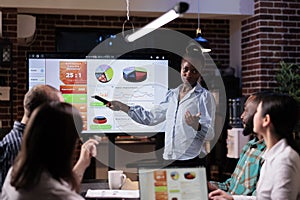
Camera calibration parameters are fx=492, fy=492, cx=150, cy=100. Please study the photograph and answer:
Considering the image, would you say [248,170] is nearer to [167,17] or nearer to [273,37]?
[167,17]

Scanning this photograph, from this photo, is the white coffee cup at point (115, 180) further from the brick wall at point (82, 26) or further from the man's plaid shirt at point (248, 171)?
the brick wall at point (82, 26)

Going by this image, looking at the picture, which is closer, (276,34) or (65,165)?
(65,165)

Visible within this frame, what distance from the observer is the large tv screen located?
14.3ft

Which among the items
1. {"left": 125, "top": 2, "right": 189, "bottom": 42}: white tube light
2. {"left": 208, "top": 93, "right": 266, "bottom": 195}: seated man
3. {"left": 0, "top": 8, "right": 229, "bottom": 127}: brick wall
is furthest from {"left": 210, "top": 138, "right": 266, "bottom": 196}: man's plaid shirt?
{"left": 0, "top": 8, "right": 229, "bottom": 127}: brick wall

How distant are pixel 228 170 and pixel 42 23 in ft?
10.3

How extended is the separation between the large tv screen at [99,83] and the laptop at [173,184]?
7.01 ft

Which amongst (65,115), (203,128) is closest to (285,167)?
(65,115)

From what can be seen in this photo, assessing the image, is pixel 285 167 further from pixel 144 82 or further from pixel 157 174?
pixel 144 82

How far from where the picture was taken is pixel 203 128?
136 inches

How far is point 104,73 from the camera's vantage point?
442 cm

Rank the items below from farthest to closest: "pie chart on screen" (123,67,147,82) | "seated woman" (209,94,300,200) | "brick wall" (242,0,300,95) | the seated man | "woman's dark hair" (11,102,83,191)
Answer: "brick wall" (242,0,300,95) → "pie chart on screen" (123,67,147,82) → the seated man → "seated woman" (209,94,300,200) → "woman's dark hair" (11,102,83,191)

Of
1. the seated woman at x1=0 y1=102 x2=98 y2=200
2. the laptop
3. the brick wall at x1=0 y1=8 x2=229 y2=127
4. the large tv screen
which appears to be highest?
the brick wall at x1=0 y1=8 x2=229 y2=127

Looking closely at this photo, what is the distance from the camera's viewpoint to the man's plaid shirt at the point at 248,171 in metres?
2.78

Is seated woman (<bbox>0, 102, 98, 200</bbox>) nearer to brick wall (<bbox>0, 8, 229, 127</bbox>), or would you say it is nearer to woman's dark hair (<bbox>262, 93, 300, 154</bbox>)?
woman's dark hair (<bbox>262, 93, 300, 154</bbox>)
